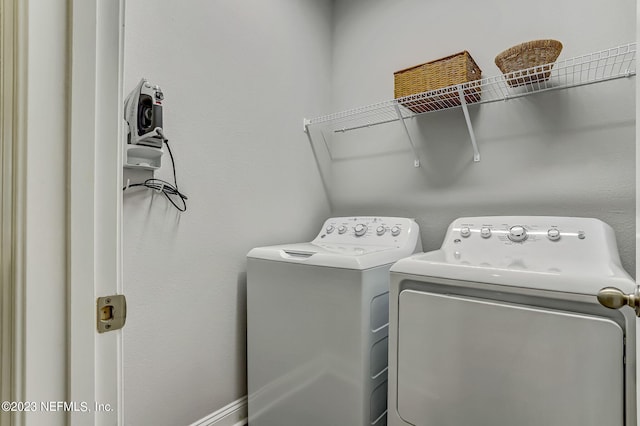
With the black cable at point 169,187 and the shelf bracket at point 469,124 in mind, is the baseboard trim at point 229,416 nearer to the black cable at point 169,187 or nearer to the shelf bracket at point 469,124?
the black cable at point 169,187

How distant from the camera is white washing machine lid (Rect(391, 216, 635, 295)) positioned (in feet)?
3.05

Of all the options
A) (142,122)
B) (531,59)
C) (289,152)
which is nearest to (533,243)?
(531,59)

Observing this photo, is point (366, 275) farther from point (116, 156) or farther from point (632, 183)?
point (632, 183)

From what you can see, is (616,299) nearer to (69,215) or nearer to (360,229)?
(69,215)

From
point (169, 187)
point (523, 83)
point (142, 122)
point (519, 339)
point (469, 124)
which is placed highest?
point (523, 83)

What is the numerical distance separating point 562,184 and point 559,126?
0.27 meters

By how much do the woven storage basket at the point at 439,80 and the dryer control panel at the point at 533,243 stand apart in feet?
2.05

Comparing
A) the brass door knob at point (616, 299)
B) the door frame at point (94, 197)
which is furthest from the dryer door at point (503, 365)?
the door frame at point (94, 197)

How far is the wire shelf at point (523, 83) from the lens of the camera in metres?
1.36

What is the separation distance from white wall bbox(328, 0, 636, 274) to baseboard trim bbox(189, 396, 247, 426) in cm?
128

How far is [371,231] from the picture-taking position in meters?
1.79

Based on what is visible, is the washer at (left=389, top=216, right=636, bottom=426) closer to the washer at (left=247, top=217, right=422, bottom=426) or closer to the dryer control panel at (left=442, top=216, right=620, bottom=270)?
the dryer control panel at (left=442, top=216, right=620, bottom=270)

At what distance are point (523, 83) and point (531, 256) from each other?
80 cm

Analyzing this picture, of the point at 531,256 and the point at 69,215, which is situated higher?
the point at 69,215
